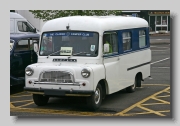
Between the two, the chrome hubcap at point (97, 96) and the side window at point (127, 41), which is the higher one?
the side window at point (127, 41)

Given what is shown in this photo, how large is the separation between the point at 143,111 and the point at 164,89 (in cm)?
340

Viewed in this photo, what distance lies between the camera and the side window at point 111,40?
10.8 m

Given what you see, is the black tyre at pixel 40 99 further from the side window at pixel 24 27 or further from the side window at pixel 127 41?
the side window at pixel 24 27

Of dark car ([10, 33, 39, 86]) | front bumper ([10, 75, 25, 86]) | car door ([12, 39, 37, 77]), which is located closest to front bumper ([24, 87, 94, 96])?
front bumper ([10, 75, 25, 86])

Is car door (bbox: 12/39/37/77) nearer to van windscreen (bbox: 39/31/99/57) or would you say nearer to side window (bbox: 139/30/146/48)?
van windscreen (bbox: 39/31/99/57)

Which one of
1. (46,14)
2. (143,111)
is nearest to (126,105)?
(143,111)

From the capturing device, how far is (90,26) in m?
10.6

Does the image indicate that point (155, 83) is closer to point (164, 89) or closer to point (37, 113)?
point (164, 89)

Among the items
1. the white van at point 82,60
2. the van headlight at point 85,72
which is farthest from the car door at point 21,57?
the van headlight at point 85,72

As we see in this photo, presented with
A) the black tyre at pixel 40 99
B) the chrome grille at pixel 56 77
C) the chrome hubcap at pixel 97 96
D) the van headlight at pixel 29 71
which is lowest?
the black tyre at pixel 40 99

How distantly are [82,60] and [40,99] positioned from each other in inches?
62.5

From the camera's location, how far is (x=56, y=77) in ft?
32.8

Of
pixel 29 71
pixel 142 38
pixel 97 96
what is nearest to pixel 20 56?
pixel 29 71

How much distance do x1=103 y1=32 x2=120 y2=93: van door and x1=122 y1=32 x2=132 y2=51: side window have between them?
0.55 meters
